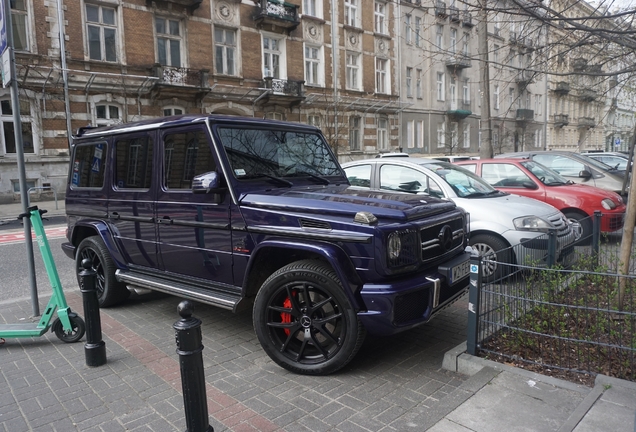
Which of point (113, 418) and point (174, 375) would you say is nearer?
point (113, 418)

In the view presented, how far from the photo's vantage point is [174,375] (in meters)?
4.04

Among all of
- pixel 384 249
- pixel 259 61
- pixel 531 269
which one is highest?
pixel 259 61

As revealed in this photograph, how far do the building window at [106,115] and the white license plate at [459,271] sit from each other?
20932 mm

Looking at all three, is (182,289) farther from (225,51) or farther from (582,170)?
(225,51)

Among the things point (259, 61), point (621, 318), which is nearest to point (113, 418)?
point (621, 318)

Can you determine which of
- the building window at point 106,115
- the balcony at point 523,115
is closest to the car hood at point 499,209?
the building window at point 106,115

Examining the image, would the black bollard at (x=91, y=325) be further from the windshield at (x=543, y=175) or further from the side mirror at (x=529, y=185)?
the windshield at (x=543, y=175)

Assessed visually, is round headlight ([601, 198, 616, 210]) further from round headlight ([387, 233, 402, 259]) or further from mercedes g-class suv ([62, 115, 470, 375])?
round headlight ([387, 233, 402, 259])

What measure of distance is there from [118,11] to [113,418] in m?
22.9

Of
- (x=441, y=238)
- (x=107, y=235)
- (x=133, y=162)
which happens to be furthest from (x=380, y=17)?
(x=441, y=238)

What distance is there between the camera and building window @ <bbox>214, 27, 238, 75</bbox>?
83.7 ft

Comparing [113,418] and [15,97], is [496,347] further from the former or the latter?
[15,97]

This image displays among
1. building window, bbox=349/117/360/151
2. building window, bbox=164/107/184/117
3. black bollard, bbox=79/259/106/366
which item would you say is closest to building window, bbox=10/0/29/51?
building window, bbox=164/107/184/117

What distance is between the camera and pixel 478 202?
22.1 ft
